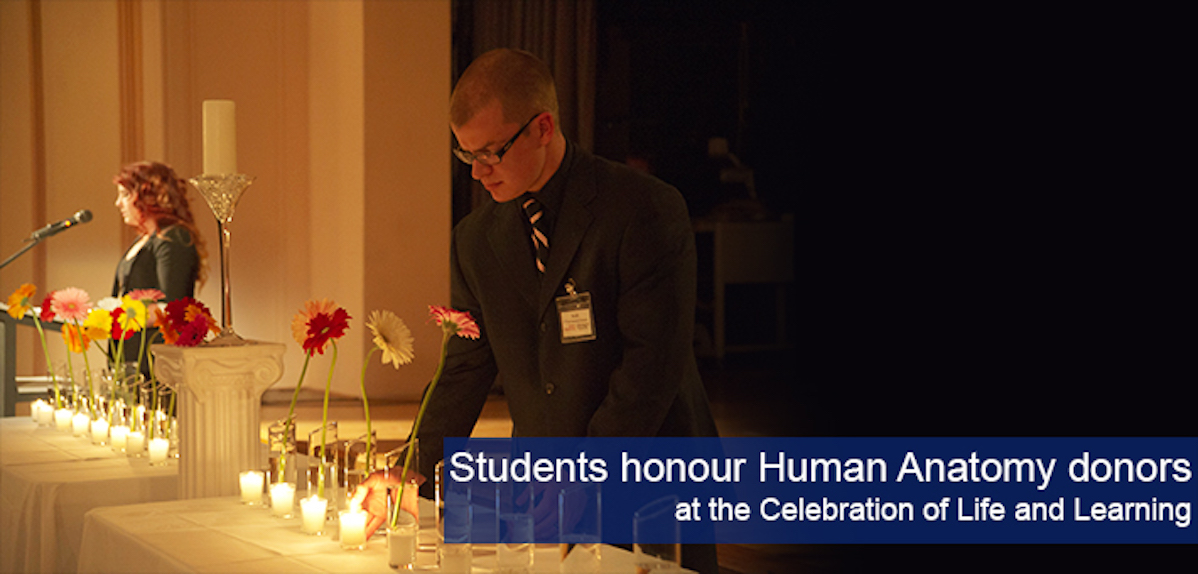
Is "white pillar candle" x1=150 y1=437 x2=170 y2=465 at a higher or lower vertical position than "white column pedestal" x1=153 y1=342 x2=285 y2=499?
lower

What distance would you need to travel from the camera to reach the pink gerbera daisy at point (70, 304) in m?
2.96

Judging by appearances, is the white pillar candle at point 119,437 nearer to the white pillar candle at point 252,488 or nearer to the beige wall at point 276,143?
the white pillar candle at point 252,488

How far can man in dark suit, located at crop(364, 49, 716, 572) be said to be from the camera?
2.02m

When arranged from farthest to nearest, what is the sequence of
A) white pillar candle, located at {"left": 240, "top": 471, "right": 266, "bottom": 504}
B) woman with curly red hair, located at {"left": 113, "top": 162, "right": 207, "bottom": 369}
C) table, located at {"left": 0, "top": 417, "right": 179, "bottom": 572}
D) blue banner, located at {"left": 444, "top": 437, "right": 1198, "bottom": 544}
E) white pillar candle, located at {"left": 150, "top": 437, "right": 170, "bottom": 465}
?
woman with curly red hair, located at {"left": 113, "top": 162, "right": 207, "bottom": 369} < white pillar candle, located at {"left": 150, "top": 437, "right": 170, "bottom": 465} < table, located at {"left": 0, "top": 417, "right": 179, "bottom": 572} < white pillar candle, located at {"left": 240, "top": 471, "right": 266, "bottom": 504} < blue banner, located at {"left": 444, "top": 437, "right": 1198, "bottom": 544}

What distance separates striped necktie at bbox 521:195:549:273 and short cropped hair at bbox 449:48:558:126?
226 millimetres

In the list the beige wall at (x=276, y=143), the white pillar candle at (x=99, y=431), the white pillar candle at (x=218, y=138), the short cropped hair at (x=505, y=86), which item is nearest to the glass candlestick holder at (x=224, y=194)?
the white pillar candle at (x=218, y=138)

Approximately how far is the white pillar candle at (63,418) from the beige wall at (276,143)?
4.20m

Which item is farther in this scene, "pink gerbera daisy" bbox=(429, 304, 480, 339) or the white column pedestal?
the white column pedestal

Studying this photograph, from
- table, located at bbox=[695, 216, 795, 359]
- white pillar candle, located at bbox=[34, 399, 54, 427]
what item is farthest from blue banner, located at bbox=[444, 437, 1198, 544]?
table, located at bbox=[695, 216, 795, 359]

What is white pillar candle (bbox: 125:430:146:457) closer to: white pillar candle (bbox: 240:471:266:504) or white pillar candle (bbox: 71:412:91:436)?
white pillar candle (bbox: 71:412:91:436)

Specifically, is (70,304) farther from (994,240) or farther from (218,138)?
(994,240)

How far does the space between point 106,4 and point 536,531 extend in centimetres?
686

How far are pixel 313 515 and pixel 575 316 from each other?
56 centimetres

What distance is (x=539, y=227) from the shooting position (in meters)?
2.20
